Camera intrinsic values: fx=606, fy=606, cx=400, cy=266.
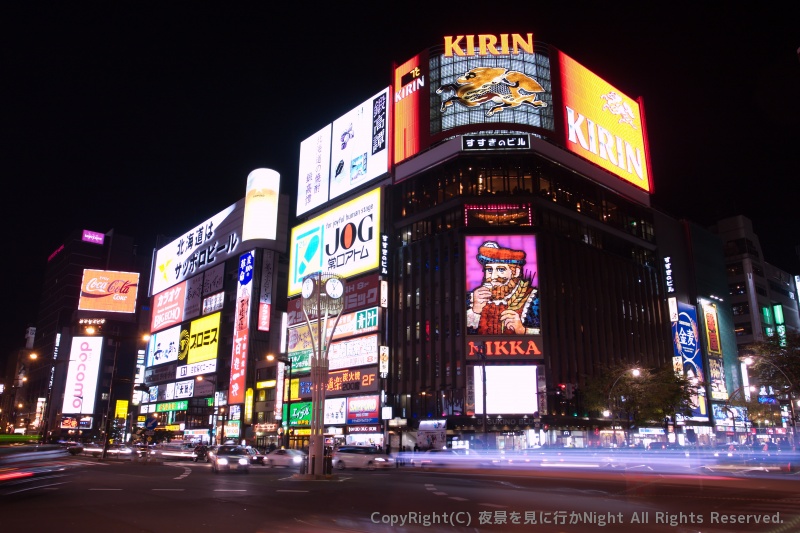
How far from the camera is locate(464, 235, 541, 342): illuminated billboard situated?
61625 millimetres

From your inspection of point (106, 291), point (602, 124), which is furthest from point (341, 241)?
point (106, 291)

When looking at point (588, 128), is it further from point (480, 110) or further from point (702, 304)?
point (702, 304)

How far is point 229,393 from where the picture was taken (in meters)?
82.6

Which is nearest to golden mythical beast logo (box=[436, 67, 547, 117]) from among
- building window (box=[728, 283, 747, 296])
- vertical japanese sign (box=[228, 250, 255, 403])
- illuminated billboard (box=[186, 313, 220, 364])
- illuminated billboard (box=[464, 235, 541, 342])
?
illuminated billboard (box=[464, 235, 541, 342])

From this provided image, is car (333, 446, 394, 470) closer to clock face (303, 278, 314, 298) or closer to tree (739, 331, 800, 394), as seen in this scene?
clock face (303, 278, 314, 298)

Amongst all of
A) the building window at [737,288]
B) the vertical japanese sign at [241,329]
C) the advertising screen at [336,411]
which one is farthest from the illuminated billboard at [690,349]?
the vertical japanese sign at [241,329]

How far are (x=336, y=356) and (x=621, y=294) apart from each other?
1391 inches

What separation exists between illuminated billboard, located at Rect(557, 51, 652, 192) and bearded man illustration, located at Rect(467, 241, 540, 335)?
16884mm

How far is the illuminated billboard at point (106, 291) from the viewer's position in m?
118

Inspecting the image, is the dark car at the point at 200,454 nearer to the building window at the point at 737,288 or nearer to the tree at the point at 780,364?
the tree at the point at 780,364

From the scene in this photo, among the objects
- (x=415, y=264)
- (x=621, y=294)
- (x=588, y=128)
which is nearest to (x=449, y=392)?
(x=415, y=264)

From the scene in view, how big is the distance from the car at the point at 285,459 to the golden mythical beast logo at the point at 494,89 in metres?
44.5

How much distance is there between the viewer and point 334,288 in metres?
30.8

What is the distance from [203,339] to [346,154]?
38.4 meters
